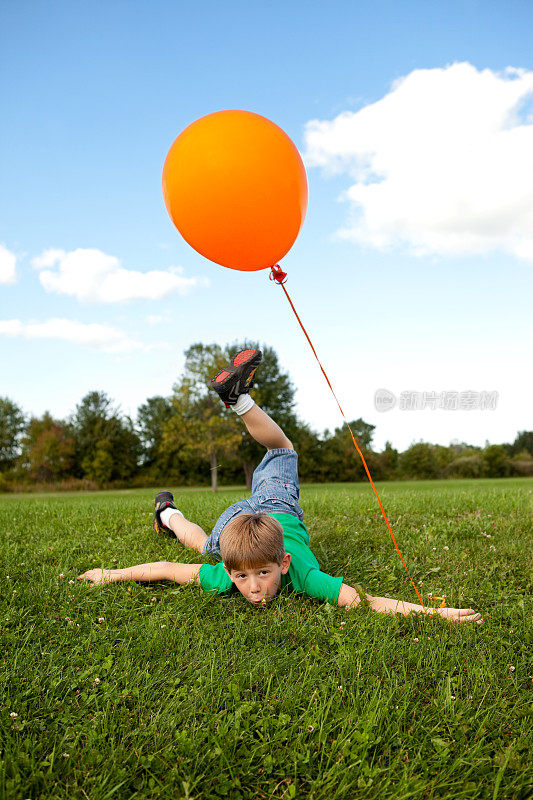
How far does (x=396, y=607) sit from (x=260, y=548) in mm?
952

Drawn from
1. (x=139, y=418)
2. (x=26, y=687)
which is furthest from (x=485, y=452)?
(x=26, y=687)

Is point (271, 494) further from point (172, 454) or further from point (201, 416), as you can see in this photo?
point (172, 454)

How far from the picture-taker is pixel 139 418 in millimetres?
50562

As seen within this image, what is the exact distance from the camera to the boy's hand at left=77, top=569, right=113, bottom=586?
369cm

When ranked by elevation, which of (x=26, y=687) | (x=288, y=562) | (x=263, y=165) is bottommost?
(x=26, y=687)

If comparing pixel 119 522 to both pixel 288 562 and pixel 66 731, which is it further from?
pixel 66 731

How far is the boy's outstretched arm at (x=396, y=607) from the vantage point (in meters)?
3.37

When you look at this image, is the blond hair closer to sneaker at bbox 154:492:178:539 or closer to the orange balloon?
sneaker at bbox 154:492:178:539

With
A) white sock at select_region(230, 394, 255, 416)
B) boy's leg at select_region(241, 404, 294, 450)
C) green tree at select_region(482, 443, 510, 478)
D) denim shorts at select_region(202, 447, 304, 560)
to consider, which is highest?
white sock at select_region(230, 394, 255, 416)

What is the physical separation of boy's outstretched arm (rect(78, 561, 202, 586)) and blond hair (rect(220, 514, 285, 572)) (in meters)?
0.46

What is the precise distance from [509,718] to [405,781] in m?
0.71

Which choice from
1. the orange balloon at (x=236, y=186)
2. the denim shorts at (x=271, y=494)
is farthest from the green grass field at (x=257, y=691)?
the orange balloon at (x=236, y=186)

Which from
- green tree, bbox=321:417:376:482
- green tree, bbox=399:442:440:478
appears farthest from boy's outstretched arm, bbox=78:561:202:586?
green tree, bbox=399:442:440:478

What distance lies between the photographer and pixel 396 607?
3.44 metres
